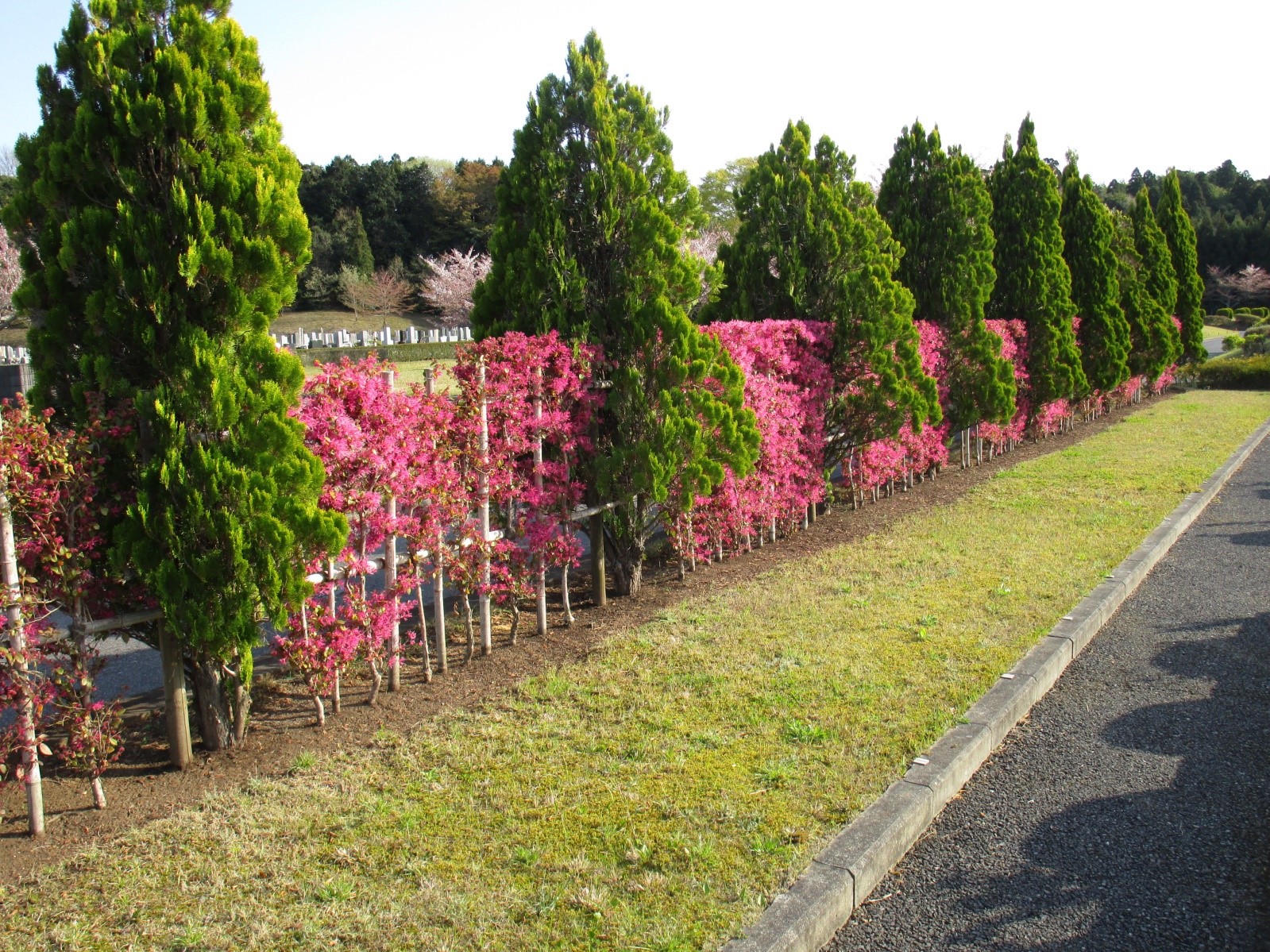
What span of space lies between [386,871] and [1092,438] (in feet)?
51.7

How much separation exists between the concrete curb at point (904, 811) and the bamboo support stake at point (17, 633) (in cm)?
274

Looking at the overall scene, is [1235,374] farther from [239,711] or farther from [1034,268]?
[239,711]

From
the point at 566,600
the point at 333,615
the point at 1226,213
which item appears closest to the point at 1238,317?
the point at 1226,213

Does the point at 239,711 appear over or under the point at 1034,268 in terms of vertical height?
under

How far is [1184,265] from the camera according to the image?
26.2 m

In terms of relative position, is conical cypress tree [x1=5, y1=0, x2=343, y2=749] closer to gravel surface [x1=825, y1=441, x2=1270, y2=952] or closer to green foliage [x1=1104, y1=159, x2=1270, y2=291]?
gravel surface [x1=825, y1=441, x2=1270, y2=952]

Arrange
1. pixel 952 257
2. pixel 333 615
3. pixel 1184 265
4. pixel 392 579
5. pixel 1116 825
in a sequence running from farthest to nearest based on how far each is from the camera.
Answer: pixel 1184 265
pixel 952 257
pixel 392 579
pixel 333 615
pixel 1116 825

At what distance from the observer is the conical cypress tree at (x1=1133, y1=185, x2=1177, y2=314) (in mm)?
23469

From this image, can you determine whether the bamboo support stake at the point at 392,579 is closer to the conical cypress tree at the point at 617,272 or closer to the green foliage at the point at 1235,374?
the conical cypress tree at the point at 617,272

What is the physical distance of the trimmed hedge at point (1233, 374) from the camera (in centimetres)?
2609

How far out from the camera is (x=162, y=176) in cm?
429

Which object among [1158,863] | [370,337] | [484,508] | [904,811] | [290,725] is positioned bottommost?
[1158,863]

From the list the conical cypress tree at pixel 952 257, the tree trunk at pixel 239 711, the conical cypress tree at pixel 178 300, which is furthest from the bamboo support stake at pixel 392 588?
the conical cypress tree at pixel 952 257

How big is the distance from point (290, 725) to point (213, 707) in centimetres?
48
